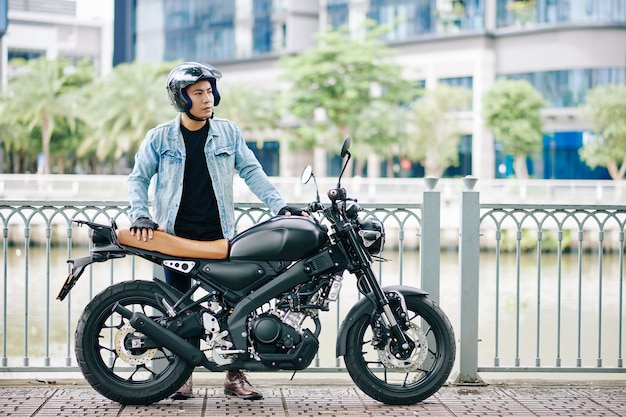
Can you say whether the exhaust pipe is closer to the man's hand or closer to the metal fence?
the man's hand

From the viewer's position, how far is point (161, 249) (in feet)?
16.2

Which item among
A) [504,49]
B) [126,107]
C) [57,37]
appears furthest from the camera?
[57,37]

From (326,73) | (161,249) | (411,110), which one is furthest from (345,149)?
(411,110)

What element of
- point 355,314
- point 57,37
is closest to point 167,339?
point 355,314

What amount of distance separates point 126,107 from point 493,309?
30.2 meters

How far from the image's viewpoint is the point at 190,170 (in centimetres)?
510

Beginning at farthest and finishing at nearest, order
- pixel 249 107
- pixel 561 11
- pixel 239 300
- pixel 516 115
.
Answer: pixel 249 107, pixel 561 11, pixel 516 115, pixel 239 300

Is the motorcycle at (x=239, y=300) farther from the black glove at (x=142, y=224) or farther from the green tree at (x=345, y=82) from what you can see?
the green tree at (x=345, y=82)

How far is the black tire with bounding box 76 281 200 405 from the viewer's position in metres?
4.97

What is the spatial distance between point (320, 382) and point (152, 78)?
3921 cm

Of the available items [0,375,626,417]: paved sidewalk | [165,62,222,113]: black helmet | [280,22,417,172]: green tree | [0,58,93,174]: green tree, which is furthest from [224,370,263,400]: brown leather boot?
[0,58,93,174]: green tree

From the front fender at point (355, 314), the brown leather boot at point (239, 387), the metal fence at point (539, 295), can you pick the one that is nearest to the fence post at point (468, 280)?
the metal fence at point (539, 295)

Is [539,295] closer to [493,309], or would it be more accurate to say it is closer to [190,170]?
[190,170]

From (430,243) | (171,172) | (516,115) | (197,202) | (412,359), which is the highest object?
(516,115)
